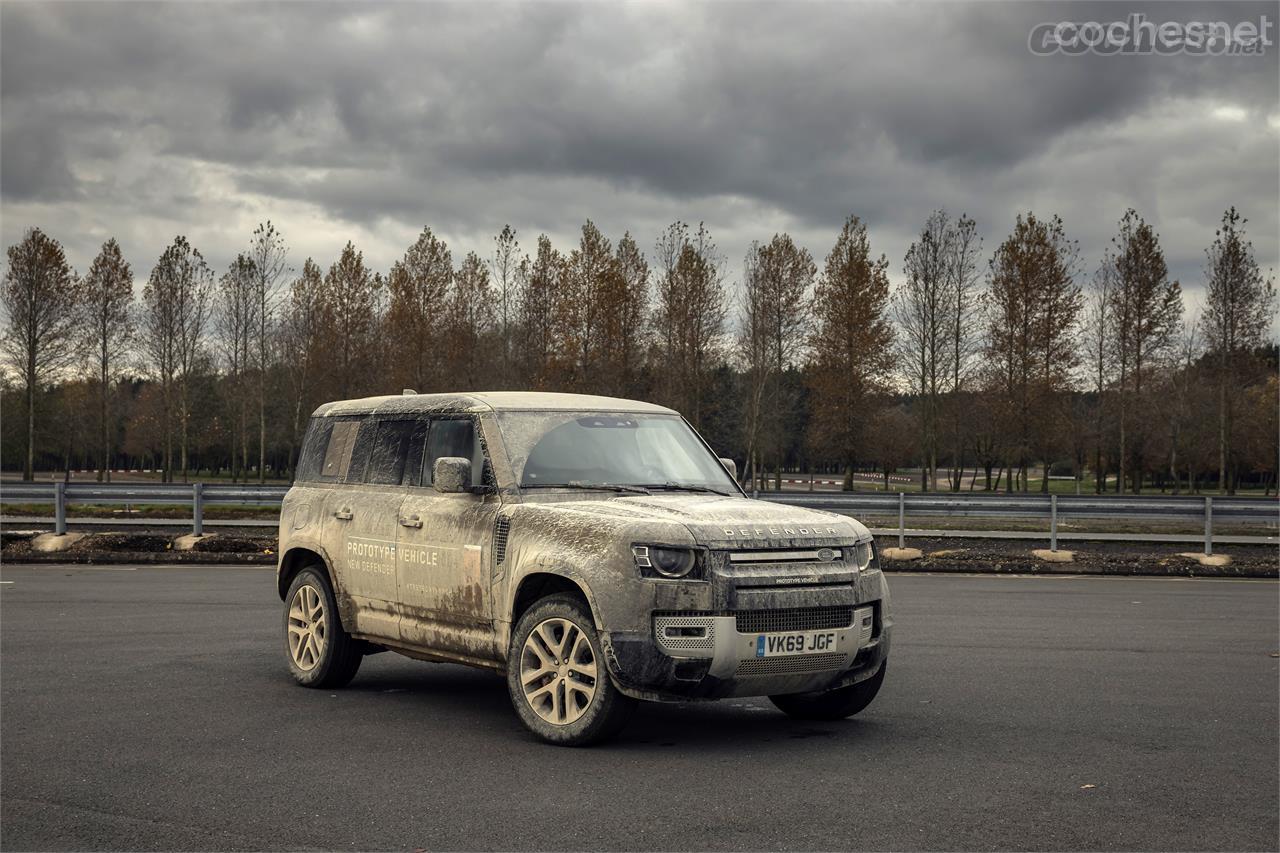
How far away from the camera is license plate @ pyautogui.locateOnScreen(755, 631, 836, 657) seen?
263 inches

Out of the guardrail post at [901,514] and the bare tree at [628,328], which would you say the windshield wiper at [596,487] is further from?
the bare tree at [628,328]

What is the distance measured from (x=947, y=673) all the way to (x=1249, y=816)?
13.0 ft

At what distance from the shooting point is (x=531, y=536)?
23.7 ft

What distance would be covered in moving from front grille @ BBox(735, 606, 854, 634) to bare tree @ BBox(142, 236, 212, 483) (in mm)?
62505

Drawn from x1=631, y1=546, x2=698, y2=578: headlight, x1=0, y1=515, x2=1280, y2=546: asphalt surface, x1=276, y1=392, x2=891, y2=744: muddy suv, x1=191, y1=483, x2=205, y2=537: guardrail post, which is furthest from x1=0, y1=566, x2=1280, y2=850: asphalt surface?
x1=191, y1=483, x2=205, y2=537: guardrail post

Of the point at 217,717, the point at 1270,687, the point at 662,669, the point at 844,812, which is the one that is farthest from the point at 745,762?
the point at 1270,687

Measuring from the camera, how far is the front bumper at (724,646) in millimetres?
6617

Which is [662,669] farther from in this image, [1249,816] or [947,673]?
[947,673]

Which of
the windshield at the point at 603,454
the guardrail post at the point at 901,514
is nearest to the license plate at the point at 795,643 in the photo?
the windshield at the point at 603,454

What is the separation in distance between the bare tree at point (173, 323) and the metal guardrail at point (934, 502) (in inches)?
1647

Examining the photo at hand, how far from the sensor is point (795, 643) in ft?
22.3

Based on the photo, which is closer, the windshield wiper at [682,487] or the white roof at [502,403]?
→ the windshield wiper at [682,487]

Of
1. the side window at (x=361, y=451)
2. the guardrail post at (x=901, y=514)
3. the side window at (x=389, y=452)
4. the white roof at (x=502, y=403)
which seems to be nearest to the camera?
the white roof at (x=502, y=403)

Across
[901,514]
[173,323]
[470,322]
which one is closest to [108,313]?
[173,323]
